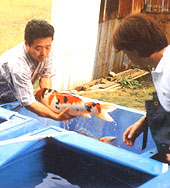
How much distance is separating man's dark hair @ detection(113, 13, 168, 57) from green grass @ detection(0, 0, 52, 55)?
9.93 ft

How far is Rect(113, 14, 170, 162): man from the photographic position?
2.00 metres

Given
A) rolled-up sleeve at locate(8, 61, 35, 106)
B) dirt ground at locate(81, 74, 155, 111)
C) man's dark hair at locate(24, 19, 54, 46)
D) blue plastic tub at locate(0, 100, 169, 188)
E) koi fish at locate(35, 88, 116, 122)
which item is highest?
man's dark hair at locate(24, 19, 54, 46)

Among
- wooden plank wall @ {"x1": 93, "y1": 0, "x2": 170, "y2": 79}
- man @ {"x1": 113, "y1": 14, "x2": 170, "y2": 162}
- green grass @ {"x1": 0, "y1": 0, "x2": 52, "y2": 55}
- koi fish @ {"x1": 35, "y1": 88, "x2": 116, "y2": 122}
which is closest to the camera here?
man @ {"x1": 113, "y1": 14, "x2": 170, "y2": 162}

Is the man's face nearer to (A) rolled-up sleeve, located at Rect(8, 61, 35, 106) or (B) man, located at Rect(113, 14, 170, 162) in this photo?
(A) rolled-up sleeve, located at Rect(8, 61, 35, 106)

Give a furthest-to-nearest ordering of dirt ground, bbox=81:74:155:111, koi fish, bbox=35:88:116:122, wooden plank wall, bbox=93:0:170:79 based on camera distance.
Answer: wooden plank wall, bbox=93:0:170:79 < dirt ground, bbox=81:74:155:111 < koi fish, bbox=35:88:116:122

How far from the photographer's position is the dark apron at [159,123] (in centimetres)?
210

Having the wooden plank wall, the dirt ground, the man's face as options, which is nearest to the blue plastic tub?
the man's face

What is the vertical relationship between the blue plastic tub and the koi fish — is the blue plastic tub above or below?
below

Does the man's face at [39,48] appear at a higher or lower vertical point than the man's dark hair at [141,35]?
lower

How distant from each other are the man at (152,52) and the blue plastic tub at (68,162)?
190 millimetres

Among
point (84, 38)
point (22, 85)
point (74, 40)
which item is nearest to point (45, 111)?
point (22, 85)

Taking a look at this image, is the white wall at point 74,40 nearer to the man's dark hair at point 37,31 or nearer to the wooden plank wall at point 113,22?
the wooden plank wall at point 113,22

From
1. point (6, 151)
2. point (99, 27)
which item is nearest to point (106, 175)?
point (6, 151)

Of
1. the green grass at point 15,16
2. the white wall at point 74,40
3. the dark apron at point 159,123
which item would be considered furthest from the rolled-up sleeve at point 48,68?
the white wall at point 74,40
